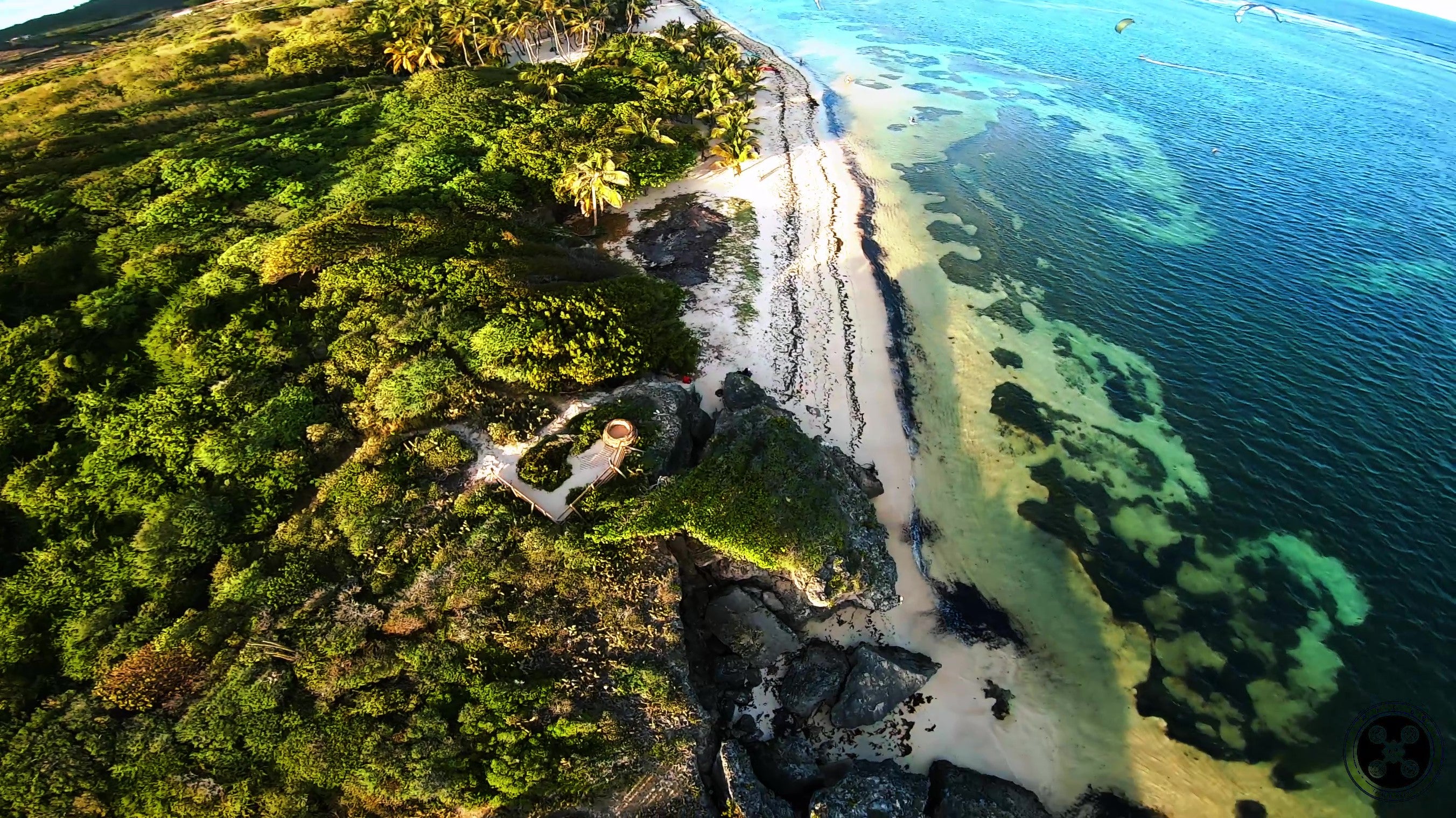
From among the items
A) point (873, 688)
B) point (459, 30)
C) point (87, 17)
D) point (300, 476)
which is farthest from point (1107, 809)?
point (87, 17)

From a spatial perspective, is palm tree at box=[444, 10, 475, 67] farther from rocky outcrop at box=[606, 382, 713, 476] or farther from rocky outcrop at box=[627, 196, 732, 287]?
rocky outcrop at box=[606, 382, 713, 476]

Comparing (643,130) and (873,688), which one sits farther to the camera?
(643,130)

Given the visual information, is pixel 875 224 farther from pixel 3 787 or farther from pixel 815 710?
pixel 3 787

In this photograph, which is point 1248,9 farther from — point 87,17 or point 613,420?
point 87,17

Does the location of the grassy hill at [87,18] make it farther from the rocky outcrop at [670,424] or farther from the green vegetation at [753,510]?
the green vegetation at [753,510]

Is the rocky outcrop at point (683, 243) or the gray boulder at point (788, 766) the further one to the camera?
the rocky outcrop at point (683, 243)

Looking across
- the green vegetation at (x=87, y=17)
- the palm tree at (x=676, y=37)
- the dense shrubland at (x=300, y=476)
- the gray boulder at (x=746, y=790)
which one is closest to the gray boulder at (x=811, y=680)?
the gray boulder at (x=746, y=790)

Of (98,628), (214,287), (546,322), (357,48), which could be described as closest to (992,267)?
(546,322)

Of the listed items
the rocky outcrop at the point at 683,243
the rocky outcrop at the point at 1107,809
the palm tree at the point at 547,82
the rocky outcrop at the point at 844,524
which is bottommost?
the rocky outcrop at the point at 1107,809
